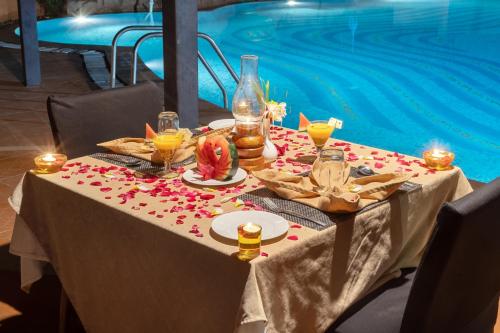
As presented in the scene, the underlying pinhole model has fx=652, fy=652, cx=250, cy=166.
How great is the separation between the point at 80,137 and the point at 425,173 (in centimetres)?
144

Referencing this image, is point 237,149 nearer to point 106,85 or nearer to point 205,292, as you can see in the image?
point 205,292

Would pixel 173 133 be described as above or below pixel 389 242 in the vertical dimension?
above

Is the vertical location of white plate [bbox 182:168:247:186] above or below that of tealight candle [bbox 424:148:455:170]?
below

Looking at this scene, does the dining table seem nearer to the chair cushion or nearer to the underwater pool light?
the chair cushion

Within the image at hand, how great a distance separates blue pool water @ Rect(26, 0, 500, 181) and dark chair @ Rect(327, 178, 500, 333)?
424 cm

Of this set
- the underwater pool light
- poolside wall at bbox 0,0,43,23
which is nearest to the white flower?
poolside wall at bbox 0,0,43,23

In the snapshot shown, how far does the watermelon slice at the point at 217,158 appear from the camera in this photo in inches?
83.7

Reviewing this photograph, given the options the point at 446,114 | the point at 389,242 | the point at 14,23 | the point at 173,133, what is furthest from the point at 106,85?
the point at 14,23

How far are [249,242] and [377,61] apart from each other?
29.0 feet

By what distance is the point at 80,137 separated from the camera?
2.80 metres

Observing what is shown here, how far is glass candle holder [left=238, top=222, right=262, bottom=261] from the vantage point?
1.60 metres

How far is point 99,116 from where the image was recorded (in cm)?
287

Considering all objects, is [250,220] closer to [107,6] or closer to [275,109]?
[275,109]

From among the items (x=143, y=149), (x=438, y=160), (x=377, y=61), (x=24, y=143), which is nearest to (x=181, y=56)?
(x=24, y=143)
